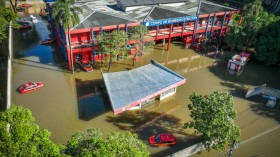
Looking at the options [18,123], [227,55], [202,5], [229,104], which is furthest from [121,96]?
[202,5]

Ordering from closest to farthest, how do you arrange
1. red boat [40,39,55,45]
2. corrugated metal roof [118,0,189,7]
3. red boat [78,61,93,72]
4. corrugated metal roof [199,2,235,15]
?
red boat [78,61,93,72], corrugated metal roof [118,0,189,7], corrugated metal roof [199,2,235,15], red boat [40,39,55,45]

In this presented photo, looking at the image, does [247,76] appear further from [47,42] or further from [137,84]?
[47,42]

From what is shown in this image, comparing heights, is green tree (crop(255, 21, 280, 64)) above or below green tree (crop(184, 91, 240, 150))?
above

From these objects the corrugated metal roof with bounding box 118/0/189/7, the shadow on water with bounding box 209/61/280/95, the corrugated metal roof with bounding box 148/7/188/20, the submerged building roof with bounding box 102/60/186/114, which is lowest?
the shadow on water with bounding box 209/61/280/95

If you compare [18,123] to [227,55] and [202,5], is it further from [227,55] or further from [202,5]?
[202,5]

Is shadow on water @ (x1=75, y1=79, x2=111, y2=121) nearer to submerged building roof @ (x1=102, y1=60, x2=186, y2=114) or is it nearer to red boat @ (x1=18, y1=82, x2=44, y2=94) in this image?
submerged building roof @ (x1=102, y1=60, x2=186, y2=114)

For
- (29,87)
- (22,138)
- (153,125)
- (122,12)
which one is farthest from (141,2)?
(22,138)

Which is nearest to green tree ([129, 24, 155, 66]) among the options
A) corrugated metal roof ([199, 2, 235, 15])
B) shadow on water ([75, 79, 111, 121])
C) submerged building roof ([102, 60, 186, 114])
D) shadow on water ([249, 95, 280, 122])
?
submerged building roof ([102, 60, 186, 114])
